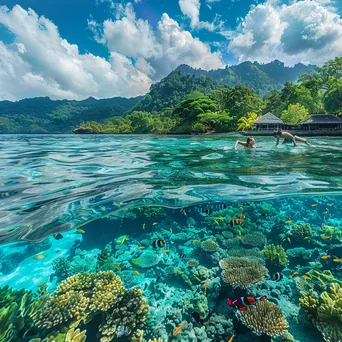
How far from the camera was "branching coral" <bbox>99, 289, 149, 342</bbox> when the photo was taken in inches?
175

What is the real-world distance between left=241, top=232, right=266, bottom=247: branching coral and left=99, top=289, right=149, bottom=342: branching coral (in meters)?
5.29

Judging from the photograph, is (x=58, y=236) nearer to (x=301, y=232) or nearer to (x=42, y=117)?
(x=301, y=232)

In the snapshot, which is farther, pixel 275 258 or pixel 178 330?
pixel 275 258

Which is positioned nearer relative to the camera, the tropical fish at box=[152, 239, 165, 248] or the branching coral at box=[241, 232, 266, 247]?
the tropical fish at box=[152, 239, 165, 248]

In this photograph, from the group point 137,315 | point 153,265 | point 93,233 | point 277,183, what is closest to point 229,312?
point 137,315

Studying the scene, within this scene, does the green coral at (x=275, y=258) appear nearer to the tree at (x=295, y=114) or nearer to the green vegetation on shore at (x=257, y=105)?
the green vegetation on shore at (x=257, y=105)

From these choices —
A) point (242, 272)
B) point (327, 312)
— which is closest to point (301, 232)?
point (242, 272)

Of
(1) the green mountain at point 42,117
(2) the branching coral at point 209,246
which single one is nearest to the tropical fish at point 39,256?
(2) the branching coral at point 209,246

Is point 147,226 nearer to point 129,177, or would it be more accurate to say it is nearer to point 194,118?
point 129,177

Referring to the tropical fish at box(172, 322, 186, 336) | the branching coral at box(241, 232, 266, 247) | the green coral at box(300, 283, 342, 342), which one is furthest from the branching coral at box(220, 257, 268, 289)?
the branching coral at box(241, 232, 266, 247)

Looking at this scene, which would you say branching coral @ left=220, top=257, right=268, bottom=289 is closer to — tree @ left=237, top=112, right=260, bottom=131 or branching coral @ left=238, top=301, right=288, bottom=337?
branching coral @ left=238, top=301, right=288, bottom=337

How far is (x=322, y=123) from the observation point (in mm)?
41219

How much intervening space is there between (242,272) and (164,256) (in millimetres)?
3009

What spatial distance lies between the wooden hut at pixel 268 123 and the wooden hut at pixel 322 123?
4235 millimetres
